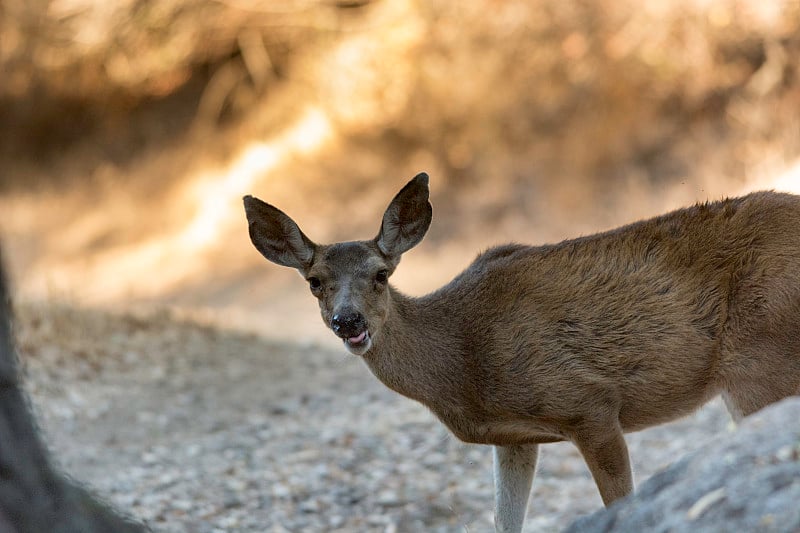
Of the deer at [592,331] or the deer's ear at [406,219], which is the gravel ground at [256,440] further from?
the deer's ear at [406,219]

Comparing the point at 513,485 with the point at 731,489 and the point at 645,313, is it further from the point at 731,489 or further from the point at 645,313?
the point at 731,489

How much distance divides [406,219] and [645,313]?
5.20 ft

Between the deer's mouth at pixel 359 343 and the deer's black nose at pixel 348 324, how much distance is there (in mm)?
20

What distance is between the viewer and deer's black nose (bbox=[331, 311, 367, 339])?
5.97 meters

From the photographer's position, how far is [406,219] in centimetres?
661

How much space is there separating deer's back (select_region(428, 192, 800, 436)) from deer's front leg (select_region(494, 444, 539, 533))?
0.59 meters

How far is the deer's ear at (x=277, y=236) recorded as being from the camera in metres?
6.50

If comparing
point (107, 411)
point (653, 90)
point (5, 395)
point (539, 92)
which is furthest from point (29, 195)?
point (5, 395)

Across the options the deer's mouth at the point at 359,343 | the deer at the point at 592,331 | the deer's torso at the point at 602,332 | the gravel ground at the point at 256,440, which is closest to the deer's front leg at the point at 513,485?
the deer at the point at 592,331

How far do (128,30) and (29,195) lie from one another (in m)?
5.16

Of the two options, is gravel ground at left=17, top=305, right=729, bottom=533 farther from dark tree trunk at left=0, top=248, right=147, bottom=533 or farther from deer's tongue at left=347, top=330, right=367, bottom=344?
dark tree trunk at left=0, top=248, right=147, bottom=533

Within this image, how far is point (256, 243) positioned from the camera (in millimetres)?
6617

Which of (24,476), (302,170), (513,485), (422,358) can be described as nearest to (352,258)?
(422,358)

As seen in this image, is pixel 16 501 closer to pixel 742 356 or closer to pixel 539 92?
Result: pixel 742 356
